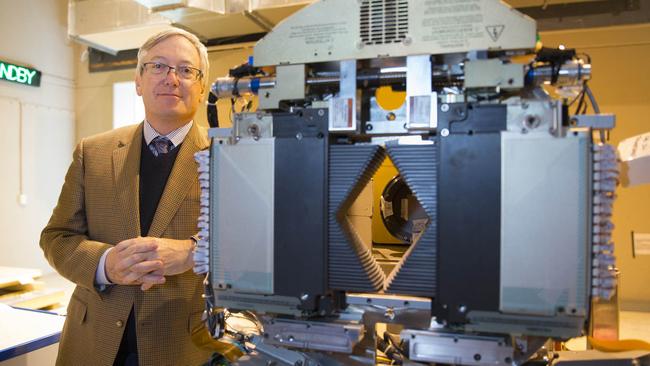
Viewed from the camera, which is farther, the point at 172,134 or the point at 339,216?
the point at 172,134

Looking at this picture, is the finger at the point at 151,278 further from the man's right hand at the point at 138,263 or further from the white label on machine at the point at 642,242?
the white label on machine at the point at 642,242

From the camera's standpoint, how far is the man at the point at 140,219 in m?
1.46

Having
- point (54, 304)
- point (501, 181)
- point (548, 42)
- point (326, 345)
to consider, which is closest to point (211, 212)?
point (326, 345)

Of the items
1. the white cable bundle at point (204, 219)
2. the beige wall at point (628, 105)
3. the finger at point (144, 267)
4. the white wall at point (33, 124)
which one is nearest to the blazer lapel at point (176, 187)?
the finger at point (144, 267)

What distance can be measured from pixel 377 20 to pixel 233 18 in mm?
3301

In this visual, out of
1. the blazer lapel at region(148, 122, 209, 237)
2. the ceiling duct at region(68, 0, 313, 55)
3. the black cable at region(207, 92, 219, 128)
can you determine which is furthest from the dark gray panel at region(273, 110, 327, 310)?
the ceiling duct at region(68, 0, 313, 55)

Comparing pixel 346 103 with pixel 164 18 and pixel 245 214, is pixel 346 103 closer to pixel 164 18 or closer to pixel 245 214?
pixel 245 214

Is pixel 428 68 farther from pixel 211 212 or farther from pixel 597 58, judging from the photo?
pixel 597 58

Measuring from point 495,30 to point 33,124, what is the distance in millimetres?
5494

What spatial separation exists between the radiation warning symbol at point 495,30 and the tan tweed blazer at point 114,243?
40.5 inches

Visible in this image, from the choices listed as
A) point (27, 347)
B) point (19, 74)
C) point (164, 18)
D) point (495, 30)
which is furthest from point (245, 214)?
point (19, 74)

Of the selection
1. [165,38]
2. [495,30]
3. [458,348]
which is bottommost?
[458,348]

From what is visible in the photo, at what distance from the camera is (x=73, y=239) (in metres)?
1.50

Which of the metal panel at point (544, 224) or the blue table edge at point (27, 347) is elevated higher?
the metal panel at point (544, 224)
